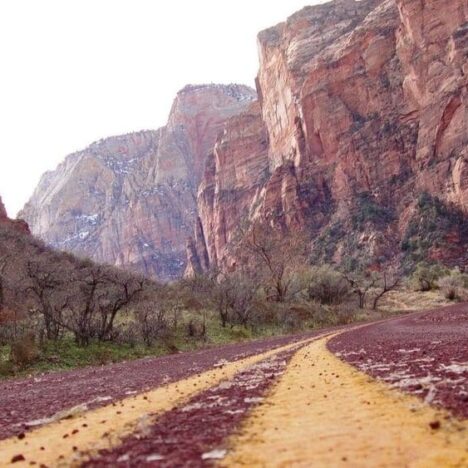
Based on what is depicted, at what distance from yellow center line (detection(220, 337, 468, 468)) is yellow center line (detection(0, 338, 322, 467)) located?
1.30 m

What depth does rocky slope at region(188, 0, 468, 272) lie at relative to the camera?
327 ft

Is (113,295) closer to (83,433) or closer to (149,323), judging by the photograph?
(149,323)

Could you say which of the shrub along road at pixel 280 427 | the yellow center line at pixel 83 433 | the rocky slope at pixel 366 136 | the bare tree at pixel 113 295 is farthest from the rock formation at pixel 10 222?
the shrub along road at pixel 280 427

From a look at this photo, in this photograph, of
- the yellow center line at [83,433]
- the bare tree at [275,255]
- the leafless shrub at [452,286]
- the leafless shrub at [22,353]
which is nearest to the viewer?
the yellow center line at [83,433]

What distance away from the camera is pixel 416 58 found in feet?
373

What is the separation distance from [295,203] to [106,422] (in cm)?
12472

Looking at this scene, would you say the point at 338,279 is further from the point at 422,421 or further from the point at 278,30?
the point at 278,30

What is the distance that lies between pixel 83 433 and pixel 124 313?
37.7 metres

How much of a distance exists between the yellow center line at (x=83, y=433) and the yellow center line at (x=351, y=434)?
130 centimetres

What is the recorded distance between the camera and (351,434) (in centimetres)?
448

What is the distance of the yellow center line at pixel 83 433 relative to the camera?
4.82m

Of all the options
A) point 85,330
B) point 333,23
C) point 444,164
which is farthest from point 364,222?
point 85,330

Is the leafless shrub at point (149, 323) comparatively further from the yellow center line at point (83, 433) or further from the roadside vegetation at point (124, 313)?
the yellow center line at point (83, 433)

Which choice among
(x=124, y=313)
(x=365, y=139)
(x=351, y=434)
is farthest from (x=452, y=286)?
(x=351, y=434)
